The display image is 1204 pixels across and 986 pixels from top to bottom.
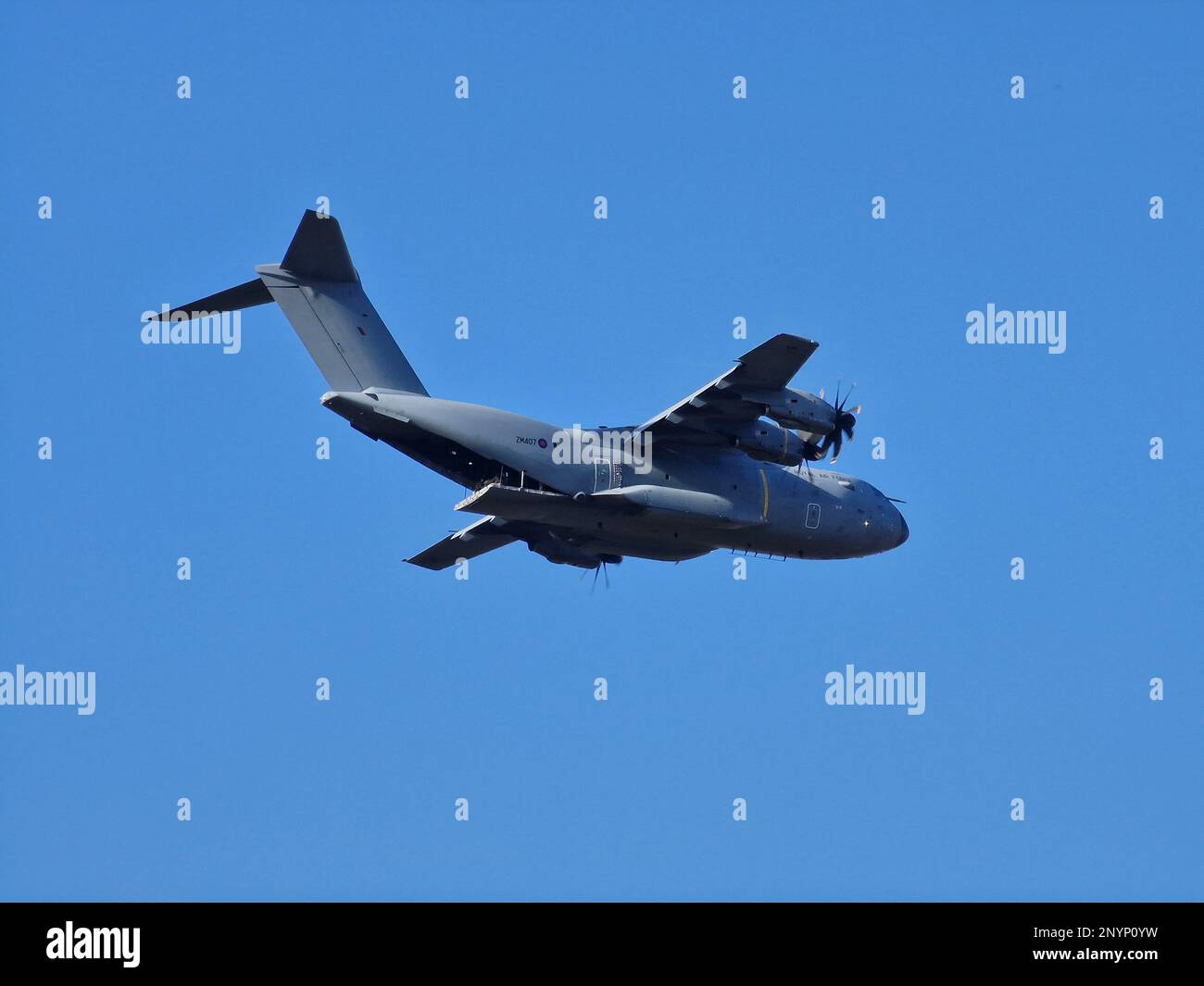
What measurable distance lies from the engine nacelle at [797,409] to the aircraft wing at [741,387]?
0.11m

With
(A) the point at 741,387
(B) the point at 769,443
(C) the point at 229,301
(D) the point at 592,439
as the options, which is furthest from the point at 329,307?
(B) the point at 769,443

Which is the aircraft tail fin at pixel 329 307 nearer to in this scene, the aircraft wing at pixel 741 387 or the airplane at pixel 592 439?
the airplane at pixel 592 439

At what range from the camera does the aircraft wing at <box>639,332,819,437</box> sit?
1017 inches

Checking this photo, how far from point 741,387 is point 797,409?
1.09 m

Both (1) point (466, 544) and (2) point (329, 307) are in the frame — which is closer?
(2) point (329, 307)

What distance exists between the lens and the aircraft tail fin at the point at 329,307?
86.7 feet

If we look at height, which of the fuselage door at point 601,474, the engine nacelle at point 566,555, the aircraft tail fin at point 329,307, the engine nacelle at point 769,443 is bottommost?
the engine nacelle at point 566,555

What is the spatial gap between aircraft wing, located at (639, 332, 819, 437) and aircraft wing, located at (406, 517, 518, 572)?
14.4ft

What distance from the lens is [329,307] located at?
87.8 feet

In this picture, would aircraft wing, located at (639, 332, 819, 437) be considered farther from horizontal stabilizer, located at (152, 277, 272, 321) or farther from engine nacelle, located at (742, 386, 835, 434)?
horizontal stabilizer, located at (152, 277, 272, 321)

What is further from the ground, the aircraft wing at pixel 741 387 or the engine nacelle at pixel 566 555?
the aircraft wing at pixel 741 387

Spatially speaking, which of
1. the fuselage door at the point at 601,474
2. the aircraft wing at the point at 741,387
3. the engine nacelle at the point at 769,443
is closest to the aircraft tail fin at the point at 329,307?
the fuselage door at the point at 601,474

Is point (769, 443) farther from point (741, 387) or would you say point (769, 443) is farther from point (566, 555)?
point (566, 555)
